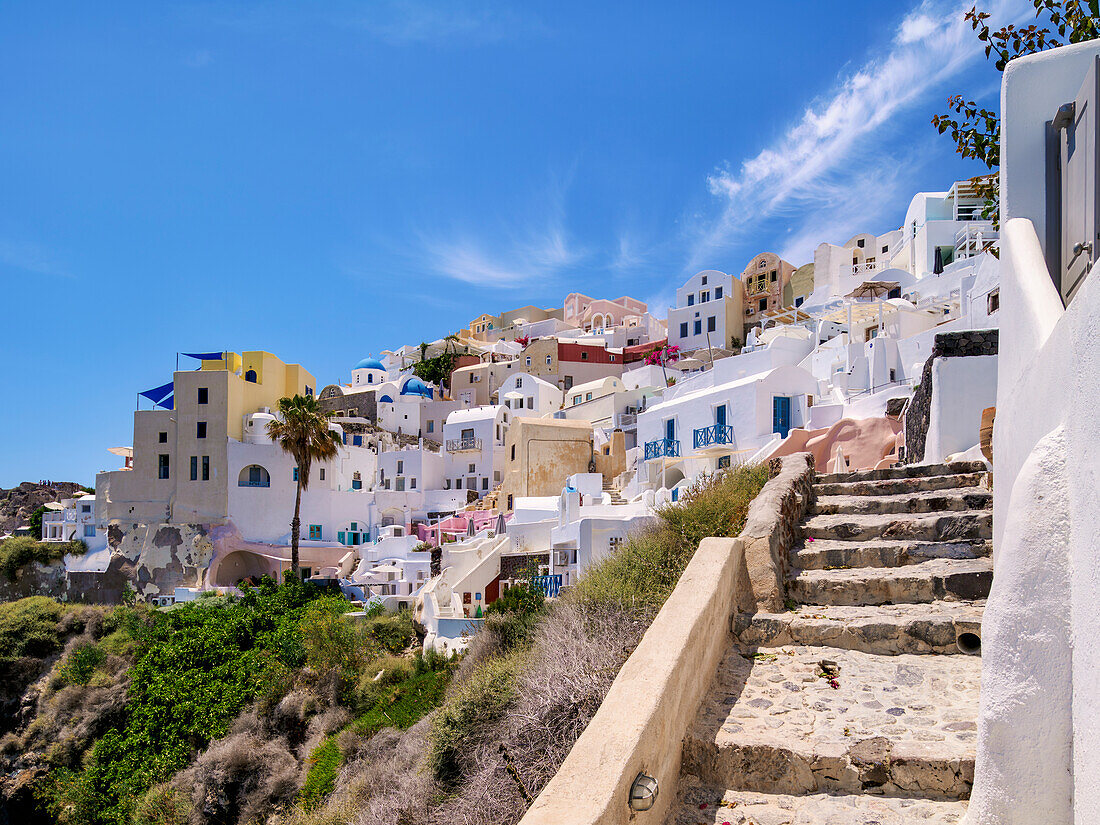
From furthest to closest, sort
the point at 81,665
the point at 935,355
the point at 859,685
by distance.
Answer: the point at 81,665 < the point at 935,355 < the point at 859,685

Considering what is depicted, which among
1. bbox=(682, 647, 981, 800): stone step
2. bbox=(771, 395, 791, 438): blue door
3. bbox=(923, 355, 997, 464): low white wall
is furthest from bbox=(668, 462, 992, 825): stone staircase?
bbox=(771, 395, 791, 438): blue door

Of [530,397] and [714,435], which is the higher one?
[530,397]

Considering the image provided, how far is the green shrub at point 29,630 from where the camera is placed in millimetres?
29719

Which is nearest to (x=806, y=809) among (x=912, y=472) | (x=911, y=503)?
(x=911, y=503)

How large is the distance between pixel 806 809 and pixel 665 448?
24.3 meters

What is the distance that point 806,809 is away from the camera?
3498 millimetres

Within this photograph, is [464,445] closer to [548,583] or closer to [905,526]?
[548,583]

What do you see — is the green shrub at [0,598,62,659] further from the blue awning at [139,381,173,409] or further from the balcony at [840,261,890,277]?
the balcony at [840,261,890,277]

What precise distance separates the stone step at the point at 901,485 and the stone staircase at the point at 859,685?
0.41 m

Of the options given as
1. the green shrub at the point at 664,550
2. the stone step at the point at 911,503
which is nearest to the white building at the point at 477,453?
the green shrub at the point at 664,550

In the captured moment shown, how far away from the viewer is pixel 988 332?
464 inches

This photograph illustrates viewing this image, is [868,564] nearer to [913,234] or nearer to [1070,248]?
[1070,248]

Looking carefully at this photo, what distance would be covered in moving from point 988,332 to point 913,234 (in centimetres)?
3656

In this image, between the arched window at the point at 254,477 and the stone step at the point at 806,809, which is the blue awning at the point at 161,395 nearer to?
the arched window at the point at 254,477
